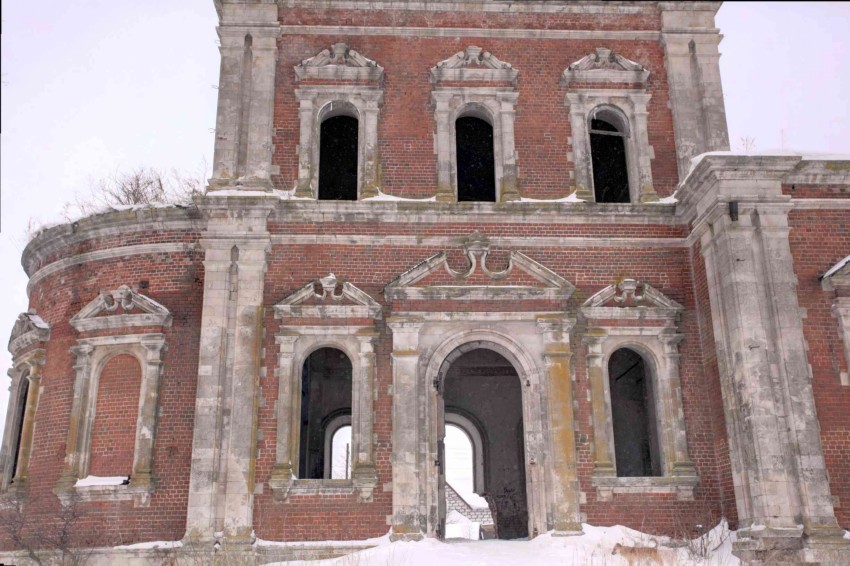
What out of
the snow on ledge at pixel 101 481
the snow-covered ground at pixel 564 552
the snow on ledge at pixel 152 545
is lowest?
the snow-covered ground at pixel 564 552

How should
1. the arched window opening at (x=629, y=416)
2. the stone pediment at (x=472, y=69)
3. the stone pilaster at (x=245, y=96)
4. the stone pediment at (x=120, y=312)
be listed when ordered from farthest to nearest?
the arched window opening at (x=629, y=416) → the stone pediment at (x=472, y=69) → the stone pilaster at (x=245, y=96) → the stone pediment at (x=120, y=312)

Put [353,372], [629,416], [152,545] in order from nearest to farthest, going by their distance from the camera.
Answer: [152,545]
[353,372]
[629,416]

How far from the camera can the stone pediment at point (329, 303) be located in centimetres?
1449

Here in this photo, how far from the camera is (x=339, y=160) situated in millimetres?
19188

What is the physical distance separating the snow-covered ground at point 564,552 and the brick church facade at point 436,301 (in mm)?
317

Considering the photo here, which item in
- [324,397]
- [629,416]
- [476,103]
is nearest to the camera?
[476,103]

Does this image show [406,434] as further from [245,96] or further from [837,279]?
[837,279]

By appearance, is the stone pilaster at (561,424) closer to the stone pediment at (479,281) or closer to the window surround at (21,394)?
the stone pediment at (479,281)

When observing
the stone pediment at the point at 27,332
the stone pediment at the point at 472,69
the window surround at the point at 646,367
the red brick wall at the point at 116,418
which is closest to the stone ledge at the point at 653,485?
the window surround at the point at 646,367

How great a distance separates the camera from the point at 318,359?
62.6 ft

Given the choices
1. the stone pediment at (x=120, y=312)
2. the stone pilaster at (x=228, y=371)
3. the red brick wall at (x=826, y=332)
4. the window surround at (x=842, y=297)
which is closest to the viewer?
the red brick wall at (x=826, y=332)

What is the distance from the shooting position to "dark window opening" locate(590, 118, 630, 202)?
18.9m

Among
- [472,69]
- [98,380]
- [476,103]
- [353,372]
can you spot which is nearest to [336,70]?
[472,69]

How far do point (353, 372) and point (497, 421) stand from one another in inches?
270
